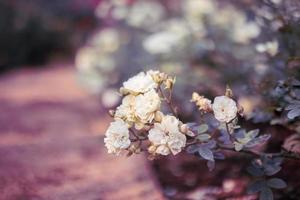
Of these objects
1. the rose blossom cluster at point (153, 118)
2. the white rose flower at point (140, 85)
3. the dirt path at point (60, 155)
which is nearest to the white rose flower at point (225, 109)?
the rose blossom cluster at point (153, 118)

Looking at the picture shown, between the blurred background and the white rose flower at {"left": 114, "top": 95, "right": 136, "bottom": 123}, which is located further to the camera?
the blurred background

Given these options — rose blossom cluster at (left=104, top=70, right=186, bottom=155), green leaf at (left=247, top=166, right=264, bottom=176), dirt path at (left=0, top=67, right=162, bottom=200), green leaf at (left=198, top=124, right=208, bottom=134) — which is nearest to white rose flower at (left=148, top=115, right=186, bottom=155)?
rose blossom cluster at (left=104, top=70, right=186, bottom=155)

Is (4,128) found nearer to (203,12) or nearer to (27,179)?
(27,179)

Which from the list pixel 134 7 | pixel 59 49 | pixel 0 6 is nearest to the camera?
pixel 134 7

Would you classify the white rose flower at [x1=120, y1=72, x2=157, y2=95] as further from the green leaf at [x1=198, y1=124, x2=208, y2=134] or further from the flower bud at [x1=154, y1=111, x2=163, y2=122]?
the green leaf at [x1=198, y1=124, x2=208, y2=134]

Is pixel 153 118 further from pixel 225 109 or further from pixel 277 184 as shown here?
pixel 277 184

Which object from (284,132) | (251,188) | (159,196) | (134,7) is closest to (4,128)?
(134,7)

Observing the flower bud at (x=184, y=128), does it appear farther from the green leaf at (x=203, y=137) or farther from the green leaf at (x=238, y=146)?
the green leaf at (x=238, y=146)
